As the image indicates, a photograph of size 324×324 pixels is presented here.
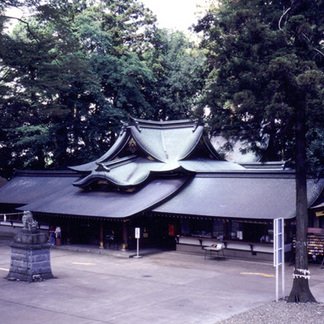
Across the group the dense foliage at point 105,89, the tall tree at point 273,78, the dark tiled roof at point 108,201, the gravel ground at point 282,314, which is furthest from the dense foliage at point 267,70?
the dense foliage at point 105,89

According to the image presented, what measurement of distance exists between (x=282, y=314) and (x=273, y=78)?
744 centimetres

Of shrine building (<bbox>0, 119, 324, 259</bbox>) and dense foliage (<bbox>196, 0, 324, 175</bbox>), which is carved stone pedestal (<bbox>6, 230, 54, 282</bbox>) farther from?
dense foliage (<bbox>196, 0, 324, 175</bbox>)

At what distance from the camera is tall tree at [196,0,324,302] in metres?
15.3

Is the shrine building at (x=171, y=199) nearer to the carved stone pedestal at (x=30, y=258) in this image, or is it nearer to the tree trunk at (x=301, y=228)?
the tree trunk at (x=301, y=228)

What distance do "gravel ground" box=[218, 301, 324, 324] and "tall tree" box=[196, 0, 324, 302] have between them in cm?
73

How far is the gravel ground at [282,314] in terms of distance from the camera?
13789 mm

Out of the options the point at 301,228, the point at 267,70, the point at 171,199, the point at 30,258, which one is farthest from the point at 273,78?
the point at 171,199

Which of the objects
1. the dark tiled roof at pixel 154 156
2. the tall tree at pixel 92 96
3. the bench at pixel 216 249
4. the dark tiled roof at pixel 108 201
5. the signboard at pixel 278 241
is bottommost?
the bench at pixel 216 249

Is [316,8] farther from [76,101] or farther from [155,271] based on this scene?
[76,101]

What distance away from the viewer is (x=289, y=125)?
16688 millimetres

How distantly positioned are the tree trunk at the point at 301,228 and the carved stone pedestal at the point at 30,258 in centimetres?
1075

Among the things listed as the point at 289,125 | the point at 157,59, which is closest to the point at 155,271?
the point at 289,125

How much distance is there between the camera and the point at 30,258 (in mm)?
20703

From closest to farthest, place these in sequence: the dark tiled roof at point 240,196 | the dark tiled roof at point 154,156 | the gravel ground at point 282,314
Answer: the gravel ground at point 282,314, the dark tiled roof at point 240,196, the dark tiled roof at point 154,156
